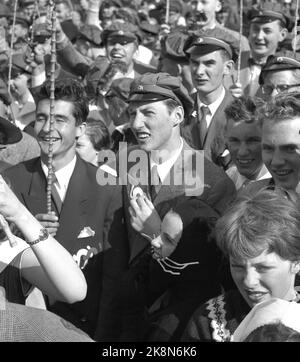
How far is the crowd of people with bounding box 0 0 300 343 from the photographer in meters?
3.94

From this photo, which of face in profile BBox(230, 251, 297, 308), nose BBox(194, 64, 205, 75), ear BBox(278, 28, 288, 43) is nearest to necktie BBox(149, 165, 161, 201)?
face in profile BBox(230, 251, 297, 308)

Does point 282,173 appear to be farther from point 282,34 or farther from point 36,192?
point 282,34

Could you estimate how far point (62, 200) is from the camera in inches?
218

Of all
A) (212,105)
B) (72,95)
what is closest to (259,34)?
(212,105)

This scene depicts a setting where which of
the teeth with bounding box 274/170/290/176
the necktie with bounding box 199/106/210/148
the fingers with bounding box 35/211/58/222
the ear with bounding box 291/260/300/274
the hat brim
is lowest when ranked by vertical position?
the necktie with bounding box 199/106/210/148

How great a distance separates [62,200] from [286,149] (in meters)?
1.36

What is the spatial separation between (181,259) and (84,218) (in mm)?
934

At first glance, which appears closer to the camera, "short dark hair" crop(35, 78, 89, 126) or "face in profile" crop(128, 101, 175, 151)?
"face in profile" crop(128, 101, 175, 151)

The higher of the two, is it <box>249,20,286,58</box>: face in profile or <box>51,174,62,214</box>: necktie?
<box>51,174,62,214</box>: necktie

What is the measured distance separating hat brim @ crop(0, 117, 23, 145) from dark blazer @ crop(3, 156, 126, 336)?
0.50 meters

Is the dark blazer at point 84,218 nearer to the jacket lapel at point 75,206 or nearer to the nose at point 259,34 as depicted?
the jacket lapel at point 75,206

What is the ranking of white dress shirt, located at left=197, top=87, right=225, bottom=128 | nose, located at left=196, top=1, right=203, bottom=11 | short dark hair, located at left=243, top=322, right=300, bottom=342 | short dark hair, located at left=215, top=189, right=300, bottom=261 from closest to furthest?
short dark hair, located at left=243, top=322, right=300, bottom=342 < short dark hair, located at left=215, top=189, right=300, bottom=261 < white dress shirt, located at left=197, top=87, right=225, bottom=128 < nose, located at left=196, top=1, right=203, bottom=11

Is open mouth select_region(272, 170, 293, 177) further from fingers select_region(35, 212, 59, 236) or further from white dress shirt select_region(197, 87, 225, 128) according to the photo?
Result: white dress shirt select_region(197, 87, 225, 128)

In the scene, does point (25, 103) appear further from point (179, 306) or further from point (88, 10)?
point (179, 306)
